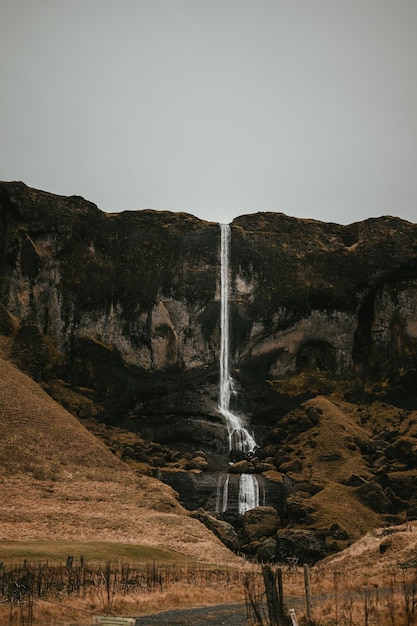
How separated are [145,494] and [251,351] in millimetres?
40365

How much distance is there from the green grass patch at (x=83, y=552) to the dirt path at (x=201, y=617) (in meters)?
12.6

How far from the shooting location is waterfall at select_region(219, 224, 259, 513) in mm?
73812

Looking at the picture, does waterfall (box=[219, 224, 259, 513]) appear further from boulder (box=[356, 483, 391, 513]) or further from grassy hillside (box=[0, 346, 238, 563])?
boulder (box=[356, 483, 391, 513])

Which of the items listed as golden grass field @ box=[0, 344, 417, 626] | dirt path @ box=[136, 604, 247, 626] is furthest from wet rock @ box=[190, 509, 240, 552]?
dirt path @ box=[136, 604, 247, 626]

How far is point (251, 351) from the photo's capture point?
101500mm

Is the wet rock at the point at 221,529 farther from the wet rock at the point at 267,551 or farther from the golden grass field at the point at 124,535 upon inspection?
the wet rock at the point at 267,551

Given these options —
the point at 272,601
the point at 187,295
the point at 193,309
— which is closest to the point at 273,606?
the point at 272,601

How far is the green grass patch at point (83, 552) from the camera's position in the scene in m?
36.7

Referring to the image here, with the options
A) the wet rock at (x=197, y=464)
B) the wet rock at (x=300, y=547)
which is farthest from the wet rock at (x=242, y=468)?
the wet rock at (x=300, y=547)

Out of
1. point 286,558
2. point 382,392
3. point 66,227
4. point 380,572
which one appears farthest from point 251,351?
point 380,572

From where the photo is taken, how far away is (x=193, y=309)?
337ft

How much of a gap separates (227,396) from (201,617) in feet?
242

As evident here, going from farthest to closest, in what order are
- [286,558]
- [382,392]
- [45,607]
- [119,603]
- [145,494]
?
[382,392] → [145,494] → [286,558] → [119,603] → [45,607]

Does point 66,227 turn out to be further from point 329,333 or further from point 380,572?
point 380,572
